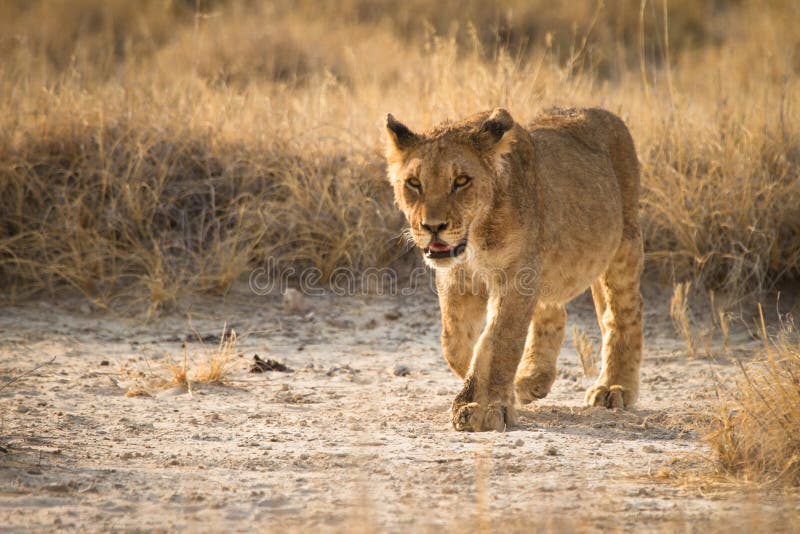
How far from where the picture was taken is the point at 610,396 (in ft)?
20.2

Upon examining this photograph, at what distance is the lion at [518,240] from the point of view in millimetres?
5242

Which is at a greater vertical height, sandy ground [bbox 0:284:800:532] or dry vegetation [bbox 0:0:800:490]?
dry vegetation [bbox 0:0:800:490]

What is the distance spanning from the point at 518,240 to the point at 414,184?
594 mm

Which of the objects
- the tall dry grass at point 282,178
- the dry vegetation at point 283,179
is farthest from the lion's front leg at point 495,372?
the tall dry grass at point 282,178

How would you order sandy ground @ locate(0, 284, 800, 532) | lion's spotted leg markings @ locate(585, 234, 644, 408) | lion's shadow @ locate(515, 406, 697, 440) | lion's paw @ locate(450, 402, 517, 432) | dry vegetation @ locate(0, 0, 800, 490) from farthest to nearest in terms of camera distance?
dry vegetation @ locate(0, 0, 800, 490) → lion's spotted leg markings @ locate(585, 234, 644, 408) → lion's shadow @ locate(515, 406, 697, 440) → lion's paw @ locate(450, 402, 517, 432) → sandy ground @ locate(0, 284, 800, 532)

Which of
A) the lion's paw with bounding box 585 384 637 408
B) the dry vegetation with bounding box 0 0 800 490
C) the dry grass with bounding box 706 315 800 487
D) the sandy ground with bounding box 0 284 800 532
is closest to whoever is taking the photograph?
the sandy ground with bounding box 0 284 800 532

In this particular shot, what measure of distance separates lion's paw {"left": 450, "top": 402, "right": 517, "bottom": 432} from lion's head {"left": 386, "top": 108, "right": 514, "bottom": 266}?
0.72 metres

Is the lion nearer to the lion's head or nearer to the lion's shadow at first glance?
the lion's head

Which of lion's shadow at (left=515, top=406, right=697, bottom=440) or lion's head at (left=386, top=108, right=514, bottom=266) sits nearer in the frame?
lion's head at (left=386, top=108, right=514, bottom=266)

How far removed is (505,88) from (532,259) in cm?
418

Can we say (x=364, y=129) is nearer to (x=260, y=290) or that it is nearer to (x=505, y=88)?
(x=505, y=88)

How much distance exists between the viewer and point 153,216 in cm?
880

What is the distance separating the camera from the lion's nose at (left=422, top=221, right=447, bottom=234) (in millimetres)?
5059

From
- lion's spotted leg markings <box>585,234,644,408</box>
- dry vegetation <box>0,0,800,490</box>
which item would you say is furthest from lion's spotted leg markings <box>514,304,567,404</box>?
dry vegetation <box>0,0,800,490</box>
